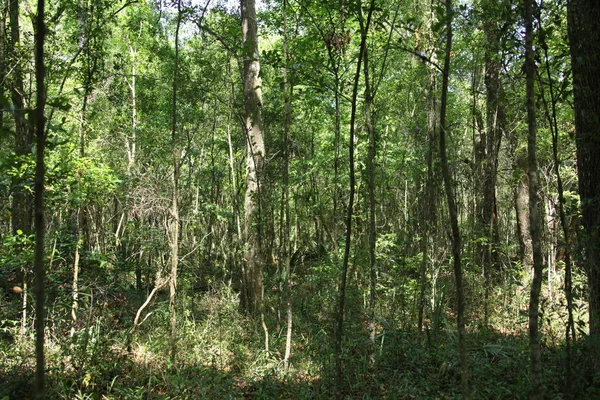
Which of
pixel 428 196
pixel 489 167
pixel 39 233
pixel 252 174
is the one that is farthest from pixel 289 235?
pixel 39 233

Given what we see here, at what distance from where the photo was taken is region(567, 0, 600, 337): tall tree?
154 inches

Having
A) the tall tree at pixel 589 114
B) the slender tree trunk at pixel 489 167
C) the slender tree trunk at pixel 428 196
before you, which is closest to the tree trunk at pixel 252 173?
the slender tree trunk at pixel 428 196

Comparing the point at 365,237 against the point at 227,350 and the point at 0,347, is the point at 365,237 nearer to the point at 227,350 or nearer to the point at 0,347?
the point at 227,350

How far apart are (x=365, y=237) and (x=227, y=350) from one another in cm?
408

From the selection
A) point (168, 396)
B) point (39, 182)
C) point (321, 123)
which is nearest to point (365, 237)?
point (321, 123)

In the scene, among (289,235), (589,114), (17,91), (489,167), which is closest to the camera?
(589,114)

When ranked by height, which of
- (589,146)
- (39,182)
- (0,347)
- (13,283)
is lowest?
(0,347)

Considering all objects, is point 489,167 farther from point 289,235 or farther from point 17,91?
point 17,91

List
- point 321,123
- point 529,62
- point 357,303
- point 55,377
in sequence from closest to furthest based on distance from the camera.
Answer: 1. point 529,62
2. point 55,377
3. point 357,303
4. point 321,123

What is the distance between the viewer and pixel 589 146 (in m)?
4.02

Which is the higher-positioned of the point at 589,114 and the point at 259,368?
the point at 589,114

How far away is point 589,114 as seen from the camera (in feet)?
13.4

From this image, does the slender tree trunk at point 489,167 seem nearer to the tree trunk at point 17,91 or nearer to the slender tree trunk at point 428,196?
the slender tree trunk at point 428,196

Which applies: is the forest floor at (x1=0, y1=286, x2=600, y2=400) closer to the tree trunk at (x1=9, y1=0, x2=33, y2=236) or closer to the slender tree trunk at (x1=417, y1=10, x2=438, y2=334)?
the slender tree trunk at (x1=417, y1=10, x2=438, y2=334)
